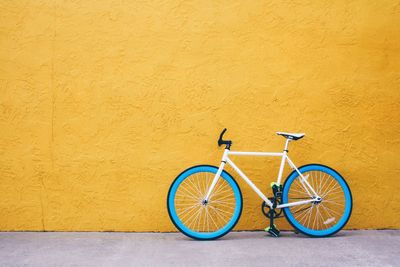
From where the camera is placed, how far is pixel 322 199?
5.13 meters

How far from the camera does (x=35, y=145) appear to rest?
5262 millimetres

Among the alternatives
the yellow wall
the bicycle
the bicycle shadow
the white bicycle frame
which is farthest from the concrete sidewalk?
the white bicycle frame

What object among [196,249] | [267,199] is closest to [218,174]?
[267,199]

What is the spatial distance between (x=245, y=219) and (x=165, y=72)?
79.7 inches

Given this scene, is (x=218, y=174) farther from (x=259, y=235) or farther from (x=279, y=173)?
(x=259, y=235)

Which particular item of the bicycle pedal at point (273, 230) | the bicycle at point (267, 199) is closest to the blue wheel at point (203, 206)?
the bicycle at point (267, 199)

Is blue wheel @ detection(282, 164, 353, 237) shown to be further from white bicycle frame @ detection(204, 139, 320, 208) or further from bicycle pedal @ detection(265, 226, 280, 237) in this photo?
bicycle pedal @ detection(265, 226, 280, 237)

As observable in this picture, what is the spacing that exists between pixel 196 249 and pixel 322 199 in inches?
64.0

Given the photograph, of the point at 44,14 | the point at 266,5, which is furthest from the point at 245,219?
the point at 44,14

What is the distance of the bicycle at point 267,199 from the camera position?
4.97m

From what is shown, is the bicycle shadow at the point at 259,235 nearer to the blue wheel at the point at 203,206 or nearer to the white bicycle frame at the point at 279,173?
the blue wheel at the point at 203,206

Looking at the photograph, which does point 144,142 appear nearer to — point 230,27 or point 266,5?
point 230,27

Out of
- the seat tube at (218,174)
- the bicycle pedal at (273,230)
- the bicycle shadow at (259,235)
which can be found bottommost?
the bicycle shadow at (259,235)

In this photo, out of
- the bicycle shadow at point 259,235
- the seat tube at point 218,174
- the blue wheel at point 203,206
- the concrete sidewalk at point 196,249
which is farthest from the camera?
the blue wheel at point 203,206
